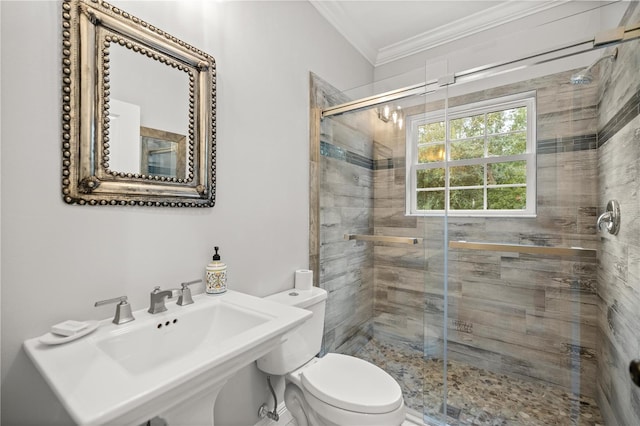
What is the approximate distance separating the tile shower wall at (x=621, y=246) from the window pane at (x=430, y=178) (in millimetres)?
732

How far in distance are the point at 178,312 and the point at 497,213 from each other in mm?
1807

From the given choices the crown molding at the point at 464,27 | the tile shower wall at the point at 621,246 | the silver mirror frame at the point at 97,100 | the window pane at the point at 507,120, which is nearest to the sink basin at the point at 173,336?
the silver mirror frame at the point at 97,100

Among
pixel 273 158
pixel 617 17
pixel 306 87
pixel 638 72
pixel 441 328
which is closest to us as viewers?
pixel 638 72

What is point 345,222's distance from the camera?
2053mm

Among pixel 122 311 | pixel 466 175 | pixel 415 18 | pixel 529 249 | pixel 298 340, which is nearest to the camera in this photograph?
pixel 122 311

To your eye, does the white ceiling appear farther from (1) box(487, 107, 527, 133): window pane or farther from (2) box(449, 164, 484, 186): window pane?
(2) box(449, 164, 484, 186): window pane

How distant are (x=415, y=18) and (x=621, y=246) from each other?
2.02m

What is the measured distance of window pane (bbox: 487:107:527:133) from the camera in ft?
5.45

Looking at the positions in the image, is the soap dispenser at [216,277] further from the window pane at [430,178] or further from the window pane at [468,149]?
the window pane at [468,149]

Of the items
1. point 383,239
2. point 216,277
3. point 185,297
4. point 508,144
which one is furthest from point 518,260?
point 185,297

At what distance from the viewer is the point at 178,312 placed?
3.52 ft

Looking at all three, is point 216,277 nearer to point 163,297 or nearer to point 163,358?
point 163,297

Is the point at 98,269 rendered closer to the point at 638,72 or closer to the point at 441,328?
the point at 441,328

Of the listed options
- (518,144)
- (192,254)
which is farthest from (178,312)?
(518,144)
